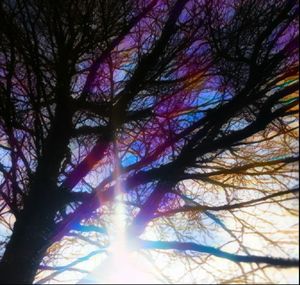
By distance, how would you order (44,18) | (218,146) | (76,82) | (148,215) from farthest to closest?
(76,82) < (148,215) < (44,18) < (218,146)

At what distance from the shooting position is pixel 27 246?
12.1ft

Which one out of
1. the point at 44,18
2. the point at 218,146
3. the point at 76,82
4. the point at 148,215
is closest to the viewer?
the point at 218,146

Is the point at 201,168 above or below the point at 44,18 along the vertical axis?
below

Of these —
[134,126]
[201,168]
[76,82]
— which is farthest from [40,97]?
[201,168]

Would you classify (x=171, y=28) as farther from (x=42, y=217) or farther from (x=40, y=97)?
(x=42, y=217)

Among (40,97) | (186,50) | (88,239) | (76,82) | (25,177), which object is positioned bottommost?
(88,239)

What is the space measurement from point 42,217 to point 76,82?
1360 millimetres

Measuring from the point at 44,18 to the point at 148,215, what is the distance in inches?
78.4

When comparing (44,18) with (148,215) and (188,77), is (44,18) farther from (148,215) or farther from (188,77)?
(148,215)

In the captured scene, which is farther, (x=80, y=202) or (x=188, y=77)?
(x=188, y=77)

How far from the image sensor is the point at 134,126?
4367mm

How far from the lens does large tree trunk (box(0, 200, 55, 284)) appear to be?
3.55m

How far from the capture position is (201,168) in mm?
4262

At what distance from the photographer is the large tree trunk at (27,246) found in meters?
3.55
